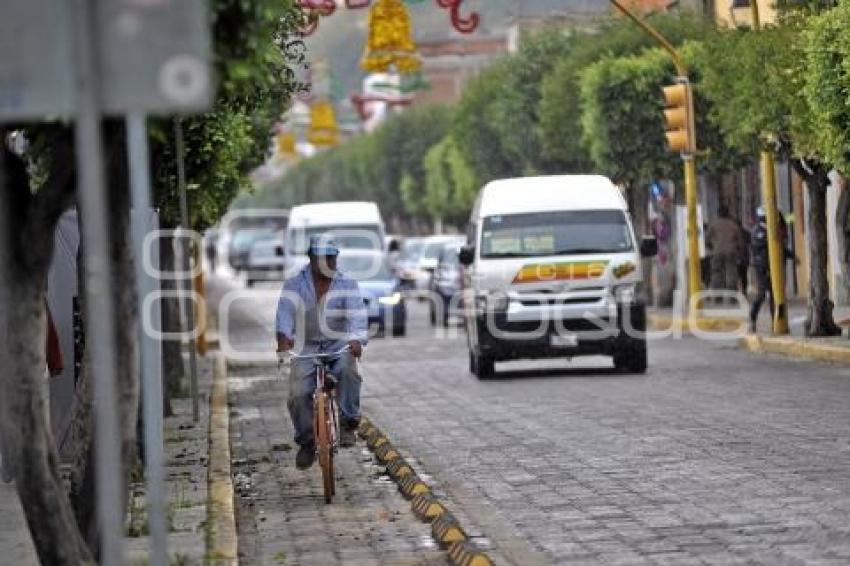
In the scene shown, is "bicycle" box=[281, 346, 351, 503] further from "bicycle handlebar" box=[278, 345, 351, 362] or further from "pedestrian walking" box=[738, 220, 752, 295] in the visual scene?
"pedestrian walking" box=[738, 220, 752, 295]

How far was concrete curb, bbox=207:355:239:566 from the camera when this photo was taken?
11.8 metres

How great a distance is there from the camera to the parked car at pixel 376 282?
129ft

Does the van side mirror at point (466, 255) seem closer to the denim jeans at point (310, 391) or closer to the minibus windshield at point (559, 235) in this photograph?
the minibus windshield at point (559, 235)

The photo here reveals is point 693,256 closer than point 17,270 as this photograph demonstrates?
No

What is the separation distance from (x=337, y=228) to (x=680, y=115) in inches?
423

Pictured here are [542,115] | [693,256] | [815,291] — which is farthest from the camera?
[542,115]

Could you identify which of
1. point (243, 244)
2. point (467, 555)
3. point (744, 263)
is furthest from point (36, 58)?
point (243, 244)

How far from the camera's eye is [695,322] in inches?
1468

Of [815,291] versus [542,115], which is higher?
[542,115]

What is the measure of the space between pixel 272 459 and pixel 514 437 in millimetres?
2055

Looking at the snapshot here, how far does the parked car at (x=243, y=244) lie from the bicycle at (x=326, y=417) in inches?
2786

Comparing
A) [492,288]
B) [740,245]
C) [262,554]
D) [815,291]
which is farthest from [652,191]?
[262,554]

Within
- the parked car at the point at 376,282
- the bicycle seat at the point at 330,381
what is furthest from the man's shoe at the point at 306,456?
the parked car at the point at 376,282

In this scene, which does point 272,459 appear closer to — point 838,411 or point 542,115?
point 838,411
